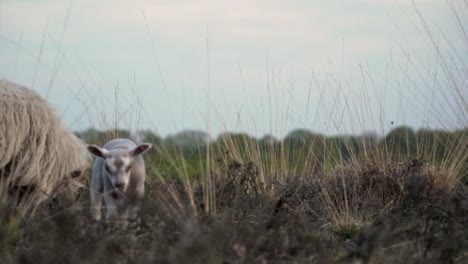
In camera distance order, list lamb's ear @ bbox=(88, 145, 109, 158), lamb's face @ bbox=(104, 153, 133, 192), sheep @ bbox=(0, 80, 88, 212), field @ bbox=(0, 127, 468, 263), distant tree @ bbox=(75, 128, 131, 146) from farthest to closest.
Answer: distant tree @ bbox=(75, 128, 131, 146) < sheep @ bbox=(0, 80, 88, 212) < lamb's ear @ bbox=(88, 145, 109, 158) < lamb's face @ bbox=(104, 153, 133, 192) < field @ bbox=(0, 127, 468, 263)

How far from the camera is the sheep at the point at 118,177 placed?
459 cm

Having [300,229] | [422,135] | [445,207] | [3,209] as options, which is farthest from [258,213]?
[422,135]

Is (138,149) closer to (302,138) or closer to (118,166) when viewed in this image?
(118,166)

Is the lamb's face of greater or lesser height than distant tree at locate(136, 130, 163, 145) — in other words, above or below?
below

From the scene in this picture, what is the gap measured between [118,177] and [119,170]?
0.05 metres

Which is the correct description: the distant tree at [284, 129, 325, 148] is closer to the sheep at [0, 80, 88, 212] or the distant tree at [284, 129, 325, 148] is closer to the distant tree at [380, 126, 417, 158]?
the distant tree at [380, 126, 417, 158]

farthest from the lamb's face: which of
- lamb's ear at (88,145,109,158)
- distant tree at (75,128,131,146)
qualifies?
distant tree at (75,128,131,146)

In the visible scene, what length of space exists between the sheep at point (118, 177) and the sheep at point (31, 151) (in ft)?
3.13

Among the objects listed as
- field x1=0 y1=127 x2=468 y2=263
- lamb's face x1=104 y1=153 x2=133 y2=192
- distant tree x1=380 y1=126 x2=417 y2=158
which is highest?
distant tree x1=380 y1=126 x2=417 y2=158

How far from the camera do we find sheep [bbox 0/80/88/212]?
6.16 meters

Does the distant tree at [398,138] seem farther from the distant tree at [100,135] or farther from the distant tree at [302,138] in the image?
the distant tree at [100,135]

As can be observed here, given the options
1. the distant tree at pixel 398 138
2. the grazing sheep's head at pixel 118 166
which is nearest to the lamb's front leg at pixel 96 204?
the grazing sheep's head at pixel 118 166

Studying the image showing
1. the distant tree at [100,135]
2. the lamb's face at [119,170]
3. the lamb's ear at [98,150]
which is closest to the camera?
the lamb's face at [119,170]

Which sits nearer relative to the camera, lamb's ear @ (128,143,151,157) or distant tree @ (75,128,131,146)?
lamb's ear @ (128,143,151,157)
